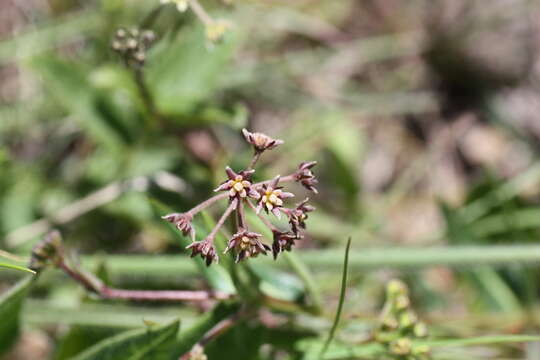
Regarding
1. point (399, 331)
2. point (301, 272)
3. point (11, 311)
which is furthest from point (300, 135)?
point (11, 311)

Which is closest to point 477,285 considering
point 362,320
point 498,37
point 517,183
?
point 517,183

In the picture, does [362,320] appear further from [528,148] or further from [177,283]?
[528,148]

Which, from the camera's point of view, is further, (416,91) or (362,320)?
(416,91)

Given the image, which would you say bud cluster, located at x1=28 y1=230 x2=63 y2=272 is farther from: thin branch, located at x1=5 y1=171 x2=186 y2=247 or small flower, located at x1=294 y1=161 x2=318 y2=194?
thin branch, located at x1=5 y1=171 x2=186 y2=247

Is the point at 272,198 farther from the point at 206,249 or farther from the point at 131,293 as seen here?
the point at 131,293

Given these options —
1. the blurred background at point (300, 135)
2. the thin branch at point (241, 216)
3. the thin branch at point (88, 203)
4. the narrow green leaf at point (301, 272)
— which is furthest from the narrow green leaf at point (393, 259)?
the thin branch at point (241, 216)

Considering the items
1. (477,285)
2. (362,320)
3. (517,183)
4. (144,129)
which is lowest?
(362,320)

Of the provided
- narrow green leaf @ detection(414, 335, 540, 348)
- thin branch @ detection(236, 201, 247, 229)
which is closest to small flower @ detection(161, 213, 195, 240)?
thin branch @ detection(236, 201, 247, 229)
